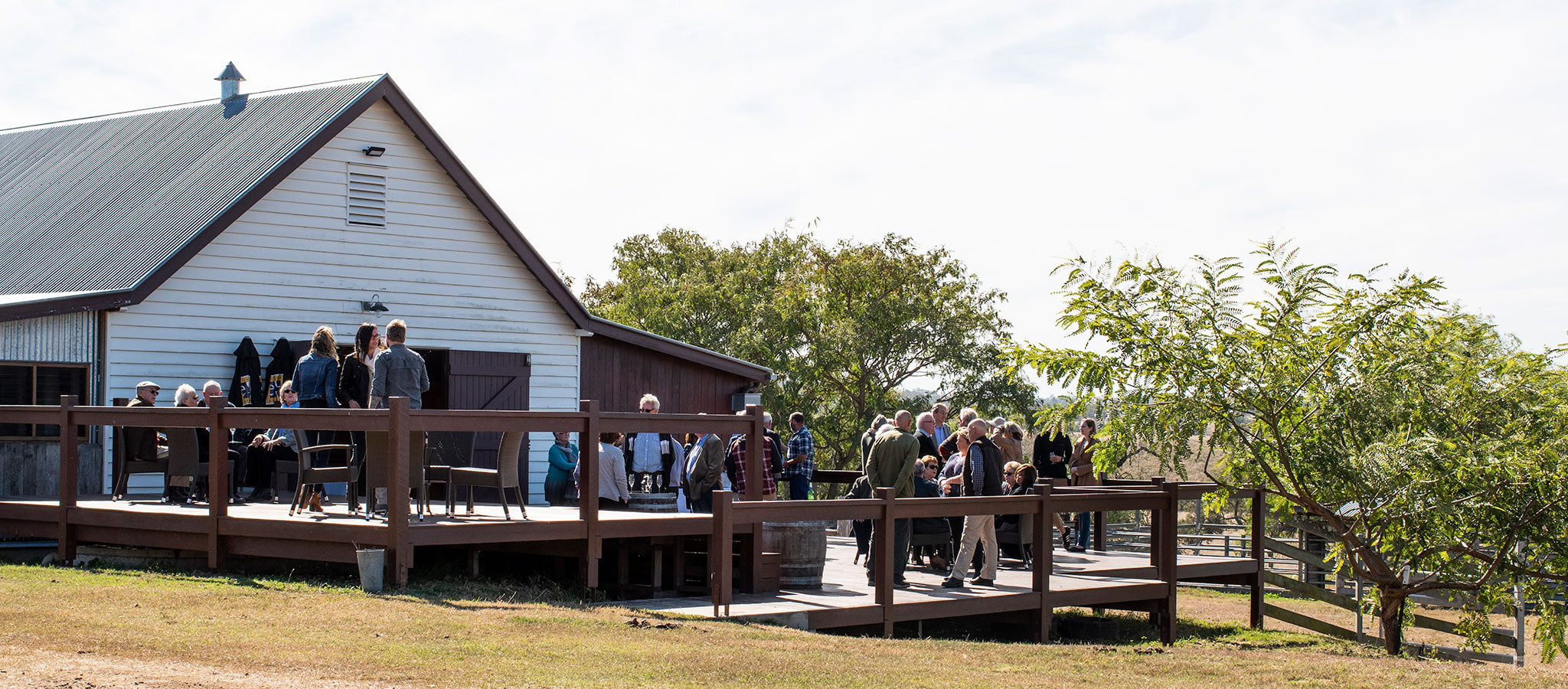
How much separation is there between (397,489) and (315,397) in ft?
8.91

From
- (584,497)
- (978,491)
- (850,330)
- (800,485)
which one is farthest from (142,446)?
(850,330)

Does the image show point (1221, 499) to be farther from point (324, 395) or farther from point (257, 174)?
point (257, 174)

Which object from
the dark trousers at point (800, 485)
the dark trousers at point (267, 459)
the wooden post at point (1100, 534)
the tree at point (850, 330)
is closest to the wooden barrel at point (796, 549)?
the dark trousers at point (800, 485)

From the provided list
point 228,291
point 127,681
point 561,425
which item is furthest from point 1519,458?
point 228,291

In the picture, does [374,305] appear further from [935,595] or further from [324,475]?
[935,595]

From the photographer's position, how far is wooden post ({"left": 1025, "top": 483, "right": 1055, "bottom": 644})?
11.8m

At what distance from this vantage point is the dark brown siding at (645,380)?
1980cm

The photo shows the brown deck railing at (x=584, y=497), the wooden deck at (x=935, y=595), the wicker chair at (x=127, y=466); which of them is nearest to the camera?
the brown deck railing at (x=584, y=497)

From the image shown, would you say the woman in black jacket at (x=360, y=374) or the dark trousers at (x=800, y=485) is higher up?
the woman in black jacket at (x=360, y=374)

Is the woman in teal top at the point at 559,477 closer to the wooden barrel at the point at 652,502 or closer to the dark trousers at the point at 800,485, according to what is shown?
the wooden barrel at the point at 652,502

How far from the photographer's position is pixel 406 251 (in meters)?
17.9

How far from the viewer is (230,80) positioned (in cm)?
2011

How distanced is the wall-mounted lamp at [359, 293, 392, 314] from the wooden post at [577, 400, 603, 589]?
7716mm

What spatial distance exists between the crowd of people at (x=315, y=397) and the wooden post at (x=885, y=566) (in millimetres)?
3662
